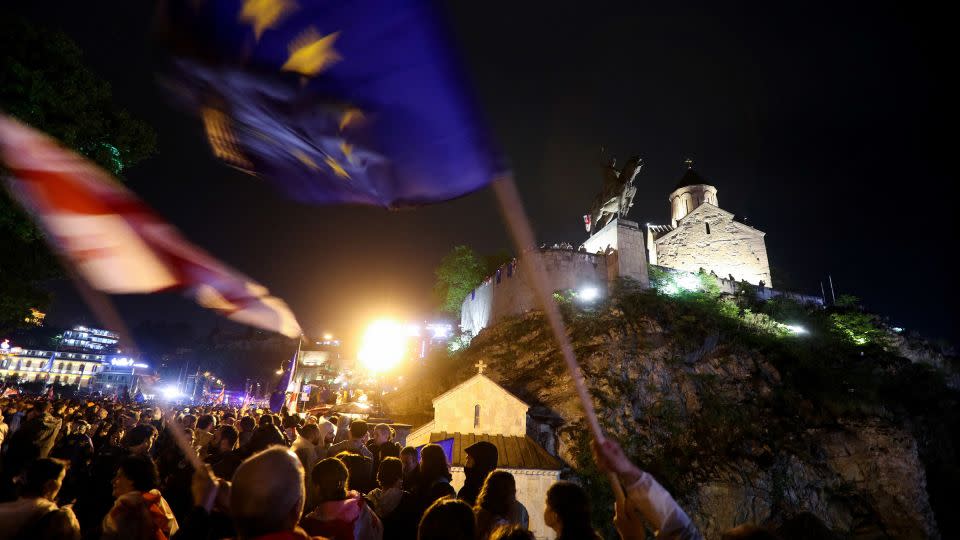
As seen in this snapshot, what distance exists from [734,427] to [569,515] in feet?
85.7

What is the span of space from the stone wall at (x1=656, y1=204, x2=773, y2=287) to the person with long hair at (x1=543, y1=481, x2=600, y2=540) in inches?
1829

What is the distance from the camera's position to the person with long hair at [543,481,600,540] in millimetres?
3299

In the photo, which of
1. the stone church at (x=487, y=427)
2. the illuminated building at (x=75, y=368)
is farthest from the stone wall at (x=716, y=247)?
the illuminated building at (x=75, y=368)

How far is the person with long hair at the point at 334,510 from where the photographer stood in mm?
3652

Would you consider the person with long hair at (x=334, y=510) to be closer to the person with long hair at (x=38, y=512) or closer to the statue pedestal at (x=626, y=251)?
the person with long hair at (x=38, y=512)

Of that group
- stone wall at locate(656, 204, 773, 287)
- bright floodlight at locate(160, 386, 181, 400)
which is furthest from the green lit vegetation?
bright floodlight at locate(160, 386, 181, 400)

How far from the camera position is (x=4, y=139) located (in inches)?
403

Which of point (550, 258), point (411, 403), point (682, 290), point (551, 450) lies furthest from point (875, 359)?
point (411, 403)

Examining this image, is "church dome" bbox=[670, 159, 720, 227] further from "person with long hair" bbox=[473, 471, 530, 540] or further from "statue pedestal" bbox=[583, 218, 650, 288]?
"person with long hair" bbox=[473, 471, 530, 540]

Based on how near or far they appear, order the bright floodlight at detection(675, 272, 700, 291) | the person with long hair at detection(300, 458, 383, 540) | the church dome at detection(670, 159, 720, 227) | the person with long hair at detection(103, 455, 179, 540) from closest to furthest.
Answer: the person with long hair at detection(103, 455, 179, 540) → the person with long hair at detection(300, 458, 383, 540) → the bright floodlight at detection(675, 272, 700, 291) → the church dome at detection(670, 159, 720, 227)

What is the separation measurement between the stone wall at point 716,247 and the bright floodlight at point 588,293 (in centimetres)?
1323

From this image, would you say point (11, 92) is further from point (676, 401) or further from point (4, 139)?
point (676, 401)

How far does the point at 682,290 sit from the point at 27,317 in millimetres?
40765

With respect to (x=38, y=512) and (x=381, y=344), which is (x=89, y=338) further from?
(x=38, y=512)
